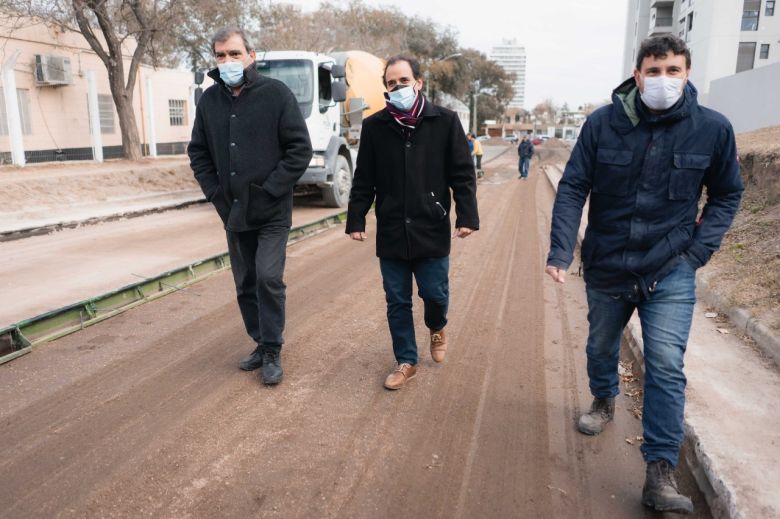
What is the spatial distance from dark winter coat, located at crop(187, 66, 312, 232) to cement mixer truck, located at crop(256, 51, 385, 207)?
8.08 meters

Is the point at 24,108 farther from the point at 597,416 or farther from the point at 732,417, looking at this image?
the point at 732,417

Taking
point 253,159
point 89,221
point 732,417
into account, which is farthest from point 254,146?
point 89,221

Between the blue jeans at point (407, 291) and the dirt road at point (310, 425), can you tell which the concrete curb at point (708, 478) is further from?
the blue jeans at point (407, 291)

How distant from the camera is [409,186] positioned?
13.0 ft

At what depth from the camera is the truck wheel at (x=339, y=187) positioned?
43.3ft

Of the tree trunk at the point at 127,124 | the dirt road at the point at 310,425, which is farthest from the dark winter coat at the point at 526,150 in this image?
the dirt road at the point at 310,425

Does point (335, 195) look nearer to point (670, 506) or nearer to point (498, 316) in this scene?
point (498, 316)

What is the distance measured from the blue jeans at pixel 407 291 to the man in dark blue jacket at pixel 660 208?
1.14 meters

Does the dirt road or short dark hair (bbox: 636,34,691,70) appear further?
the dirt road

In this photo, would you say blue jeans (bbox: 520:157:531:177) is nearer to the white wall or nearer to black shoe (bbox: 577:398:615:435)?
the white wall

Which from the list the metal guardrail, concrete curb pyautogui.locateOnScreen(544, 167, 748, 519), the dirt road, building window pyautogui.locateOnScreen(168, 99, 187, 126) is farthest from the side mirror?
building window pyautogui.locateOnScreen(168, 99, 187, 126)

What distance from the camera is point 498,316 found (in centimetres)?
593

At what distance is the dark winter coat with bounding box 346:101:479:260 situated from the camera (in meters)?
3.95

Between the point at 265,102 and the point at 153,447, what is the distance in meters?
2.25
